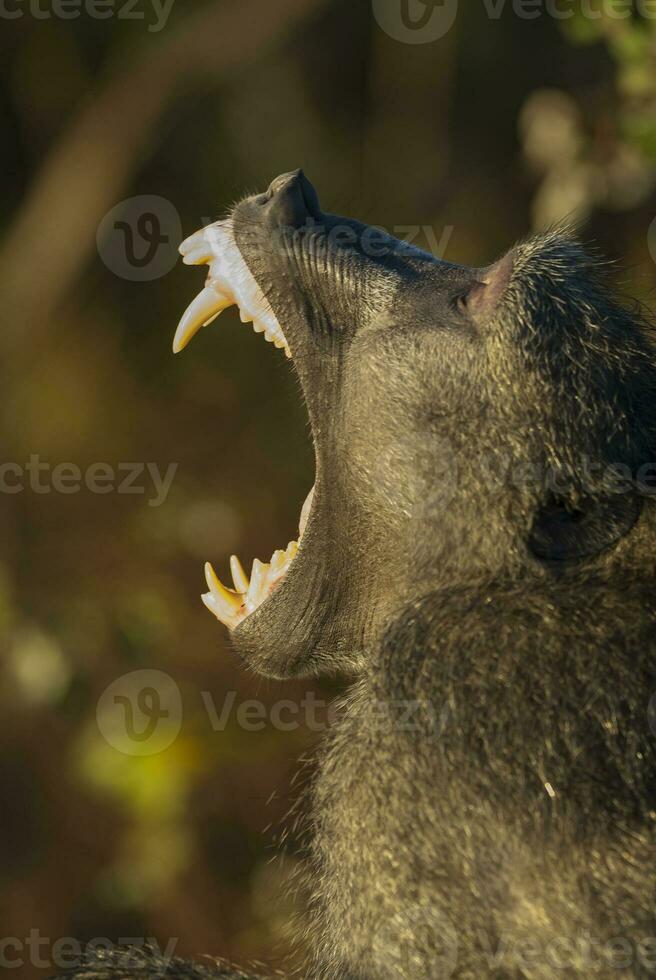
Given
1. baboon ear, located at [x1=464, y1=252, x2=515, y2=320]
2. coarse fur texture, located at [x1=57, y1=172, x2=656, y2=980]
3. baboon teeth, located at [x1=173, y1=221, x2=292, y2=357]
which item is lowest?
coarse fur texture, located at [x1=57, y1=172, x2=656, y2=980]

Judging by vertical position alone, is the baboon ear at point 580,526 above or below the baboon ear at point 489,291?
below

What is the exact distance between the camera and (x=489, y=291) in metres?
2.88

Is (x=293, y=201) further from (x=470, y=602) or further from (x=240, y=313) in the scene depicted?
(x=470, y=602)

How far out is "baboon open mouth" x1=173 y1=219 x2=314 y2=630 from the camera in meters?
3.17

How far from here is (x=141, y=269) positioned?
6.73 metres

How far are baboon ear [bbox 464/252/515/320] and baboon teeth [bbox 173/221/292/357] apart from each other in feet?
1.38

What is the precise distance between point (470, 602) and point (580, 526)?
240 mm

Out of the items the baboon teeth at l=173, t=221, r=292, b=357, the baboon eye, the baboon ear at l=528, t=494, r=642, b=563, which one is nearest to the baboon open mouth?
the baboon teeth at l=173, t=221, r=292, b=357

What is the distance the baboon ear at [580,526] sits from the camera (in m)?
2.75

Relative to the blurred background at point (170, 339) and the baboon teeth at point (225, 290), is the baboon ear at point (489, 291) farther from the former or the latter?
the blurred background at point (170, 339)

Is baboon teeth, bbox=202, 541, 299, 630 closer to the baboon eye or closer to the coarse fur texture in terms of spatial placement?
the coarse fur texture

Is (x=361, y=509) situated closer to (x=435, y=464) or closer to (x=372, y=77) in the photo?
(x=435, y=464)

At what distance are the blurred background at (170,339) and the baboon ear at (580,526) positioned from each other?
226cm

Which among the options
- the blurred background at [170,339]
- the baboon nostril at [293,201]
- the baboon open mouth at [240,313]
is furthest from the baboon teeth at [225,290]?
the blurred background at [170,339]
